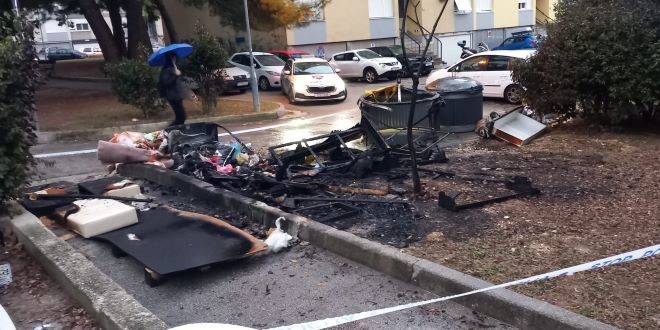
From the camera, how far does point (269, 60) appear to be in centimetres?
2378

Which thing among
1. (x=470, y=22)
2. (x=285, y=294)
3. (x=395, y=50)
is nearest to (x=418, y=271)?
(x=285, y=294)

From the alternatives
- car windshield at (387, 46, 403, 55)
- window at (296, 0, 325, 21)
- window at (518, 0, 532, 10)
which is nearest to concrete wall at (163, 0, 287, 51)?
window at (296, 0, 325, 21)

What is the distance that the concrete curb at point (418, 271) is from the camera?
Result: 3.50 metres

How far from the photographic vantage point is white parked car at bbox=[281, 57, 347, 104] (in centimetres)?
1895

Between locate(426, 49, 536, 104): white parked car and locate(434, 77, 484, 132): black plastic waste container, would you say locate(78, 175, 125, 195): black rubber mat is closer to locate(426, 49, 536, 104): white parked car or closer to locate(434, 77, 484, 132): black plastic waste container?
locate(434, 77, 484, 132): black plastic waste container

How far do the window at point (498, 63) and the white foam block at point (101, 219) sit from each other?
12768 mm

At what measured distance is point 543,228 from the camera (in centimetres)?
516

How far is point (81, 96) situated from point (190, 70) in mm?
7518

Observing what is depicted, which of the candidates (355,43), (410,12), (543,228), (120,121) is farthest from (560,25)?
(410,12)

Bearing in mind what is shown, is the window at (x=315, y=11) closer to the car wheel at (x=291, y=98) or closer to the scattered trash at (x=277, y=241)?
the car wheel at (x=291, y=98)

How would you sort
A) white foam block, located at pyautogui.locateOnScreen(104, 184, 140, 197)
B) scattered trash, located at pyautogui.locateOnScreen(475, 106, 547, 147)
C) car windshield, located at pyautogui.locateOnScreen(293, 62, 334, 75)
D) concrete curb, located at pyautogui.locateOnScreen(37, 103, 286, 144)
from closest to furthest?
white foam block, located at pyautogui.locateOnScreen(104, 184, 140, 197), scattered trash, located at pyautogui.locateOnScreen(475, 106, 547, 147), concrete curb, located at pyautogui.locateOnScreen(37, 103, 286, 144), car windshield, located at pyautogui.locateOnScreen(293, 62, 334, 75)

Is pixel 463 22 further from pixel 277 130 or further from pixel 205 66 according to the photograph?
pixel 277 130

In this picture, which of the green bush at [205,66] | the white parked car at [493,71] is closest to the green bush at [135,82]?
the green bush at [205,66]

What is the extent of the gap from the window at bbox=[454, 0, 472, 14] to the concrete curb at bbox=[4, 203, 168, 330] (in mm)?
34168
